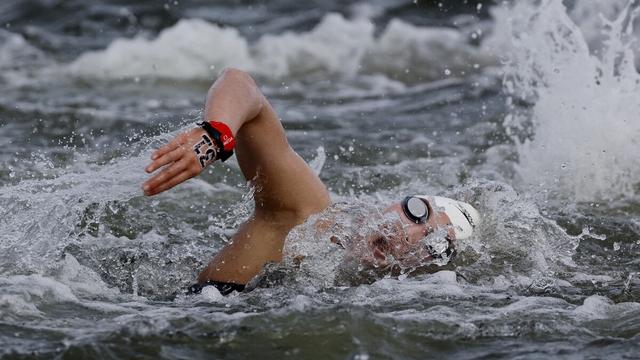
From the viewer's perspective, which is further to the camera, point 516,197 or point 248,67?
point 248,67

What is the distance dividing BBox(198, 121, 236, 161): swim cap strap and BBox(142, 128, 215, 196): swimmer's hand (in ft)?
0.31

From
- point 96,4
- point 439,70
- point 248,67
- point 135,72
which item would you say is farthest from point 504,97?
point 96,4

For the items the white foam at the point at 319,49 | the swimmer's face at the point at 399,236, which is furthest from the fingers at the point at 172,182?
the white foam at the point at 319,49

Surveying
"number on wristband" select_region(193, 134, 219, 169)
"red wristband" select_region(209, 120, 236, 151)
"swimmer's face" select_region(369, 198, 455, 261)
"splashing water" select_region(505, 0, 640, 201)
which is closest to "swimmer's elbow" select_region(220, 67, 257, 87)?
"red wristband" select_region(209, 120, 236, 151)

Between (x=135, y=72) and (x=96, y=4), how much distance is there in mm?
2894

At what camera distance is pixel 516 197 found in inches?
276

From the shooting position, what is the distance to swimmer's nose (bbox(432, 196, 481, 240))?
20.2ft

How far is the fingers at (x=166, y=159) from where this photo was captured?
4.39 meters

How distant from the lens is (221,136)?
15.6ft

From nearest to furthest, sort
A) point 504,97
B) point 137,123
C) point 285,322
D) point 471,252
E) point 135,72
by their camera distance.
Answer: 1. point 285,322
2. point 471,252
3. point 137,123
4. point 504,97
5. point 135,72

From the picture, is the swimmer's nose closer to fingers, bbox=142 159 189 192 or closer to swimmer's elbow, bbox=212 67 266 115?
swimmer's elbow, bbox=212 67 266 115

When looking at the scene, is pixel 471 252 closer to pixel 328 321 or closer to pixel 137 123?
pixel 328 321

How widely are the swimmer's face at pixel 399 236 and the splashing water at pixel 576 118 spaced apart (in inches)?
106

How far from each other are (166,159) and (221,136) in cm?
38
